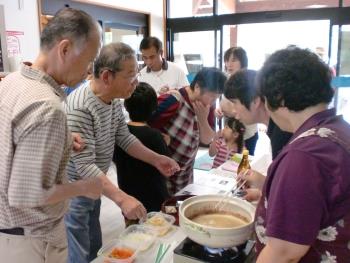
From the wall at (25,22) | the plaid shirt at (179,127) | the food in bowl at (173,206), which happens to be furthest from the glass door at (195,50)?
the food in bowl at (173,206)

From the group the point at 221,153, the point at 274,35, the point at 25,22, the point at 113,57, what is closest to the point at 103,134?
the point at 113,57

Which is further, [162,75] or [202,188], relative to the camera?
[162,75]

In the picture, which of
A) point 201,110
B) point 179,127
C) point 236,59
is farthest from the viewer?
point 236,59

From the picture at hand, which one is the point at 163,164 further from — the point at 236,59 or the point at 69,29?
the point at 236,59

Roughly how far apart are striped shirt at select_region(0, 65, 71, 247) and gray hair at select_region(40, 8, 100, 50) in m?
0.13

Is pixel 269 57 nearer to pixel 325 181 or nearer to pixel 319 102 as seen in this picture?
pixel 319 102

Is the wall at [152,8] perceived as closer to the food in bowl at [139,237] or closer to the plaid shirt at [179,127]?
the plaid shirt at [179,127]

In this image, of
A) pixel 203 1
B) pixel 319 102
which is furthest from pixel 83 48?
pixel 203 1

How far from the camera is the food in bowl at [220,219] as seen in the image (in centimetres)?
117

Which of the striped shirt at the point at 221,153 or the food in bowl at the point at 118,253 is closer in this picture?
the food in bowl at the point at 118,253

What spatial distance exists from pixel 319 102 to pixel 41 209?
0.92 m

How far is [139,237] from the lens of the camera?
1.32m

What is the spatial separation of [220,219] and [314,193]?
1.78 ft

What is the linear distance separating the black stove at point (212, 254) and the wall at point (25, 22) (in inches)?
122
